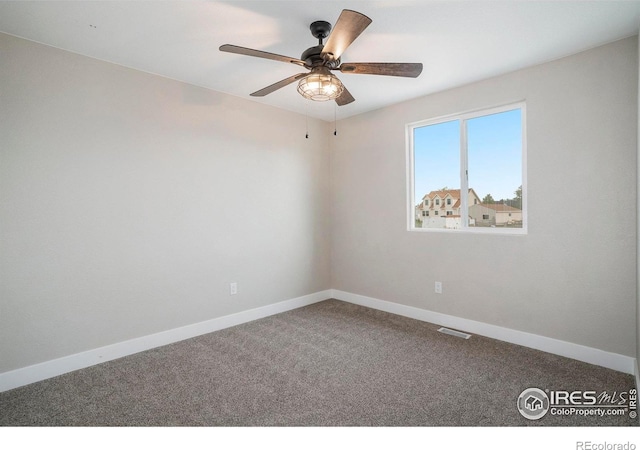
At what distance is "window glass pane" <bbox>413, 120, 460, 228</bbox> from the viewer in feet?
11.3

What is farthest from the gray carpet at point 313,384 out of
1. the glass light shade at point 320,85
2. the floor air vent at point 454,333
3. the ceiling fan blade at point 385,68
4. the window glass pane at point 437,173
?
the ceiling fan blade at point 385,68

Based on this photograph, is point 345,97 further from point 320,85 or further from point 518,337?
point 518,337

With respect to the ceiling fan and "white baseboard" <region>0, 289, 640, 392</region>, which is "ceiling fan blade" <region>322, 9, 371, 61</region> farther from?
"white baseboard" <region>0, 289, 640, 392</region>

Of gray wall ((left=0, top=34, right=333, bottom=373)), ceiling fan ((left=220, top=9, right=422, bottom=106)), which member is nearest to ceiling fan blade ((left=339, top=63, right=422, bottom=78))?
ceiling fan ((left=220, top=9, right=422, bottom=106))

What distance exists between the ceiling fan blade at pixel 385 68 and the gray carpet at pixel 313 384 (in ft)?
6.85

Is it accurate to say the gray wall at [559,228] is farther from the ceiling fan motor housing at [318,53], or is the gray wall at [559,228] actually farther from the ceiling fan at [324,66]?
the ceiling fan motor housing at [318,53]

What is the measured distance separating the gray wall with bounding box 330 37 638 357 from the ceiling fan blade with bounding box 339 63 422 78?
85cm

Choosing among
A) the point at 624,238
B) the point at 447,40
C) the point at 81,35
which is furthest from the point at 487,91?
the point at 81,35

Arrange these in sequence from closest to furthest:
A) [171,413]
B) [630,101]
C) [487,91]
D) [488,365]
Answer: [171,413] < [630,101] < [488,365] < [487,91]

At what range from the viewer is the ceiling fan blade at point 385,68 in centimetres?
209

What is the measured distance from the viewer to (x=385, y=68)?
2146mm

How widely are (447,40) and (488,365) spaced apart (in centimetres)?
242

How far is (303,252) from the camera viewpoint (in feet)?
13.8

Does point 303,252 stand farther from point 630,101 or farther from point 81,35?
point 630,101
